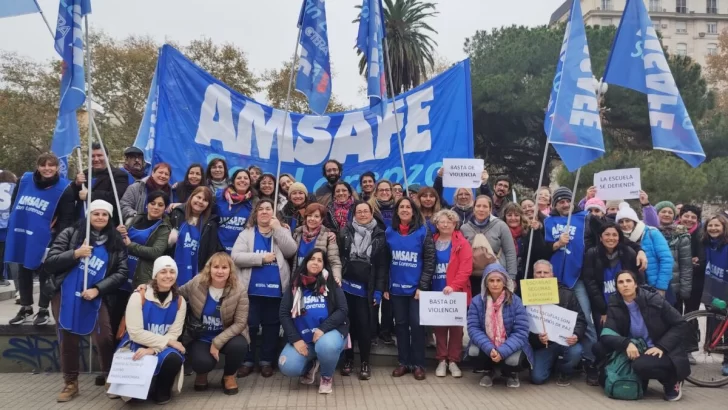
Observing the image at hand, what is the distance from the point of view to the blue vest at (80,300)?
191 inches

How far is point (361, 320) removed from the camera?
5.56 metres

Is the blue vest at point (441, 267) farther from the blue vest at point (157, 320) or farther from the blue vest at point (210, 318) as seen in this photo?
the blue vest at point (157, 320)

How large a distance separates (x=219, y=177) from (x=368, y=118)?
304 cm

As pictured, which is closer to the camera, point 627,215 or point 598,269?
point 598,269

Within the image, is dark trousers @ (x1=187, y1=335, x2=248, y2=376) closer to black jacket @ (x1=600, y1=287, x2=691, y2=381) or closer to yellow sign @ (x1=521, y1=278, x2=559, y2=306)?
yellow sign @ (x1=521, y1=278, x2=559, y2=306)

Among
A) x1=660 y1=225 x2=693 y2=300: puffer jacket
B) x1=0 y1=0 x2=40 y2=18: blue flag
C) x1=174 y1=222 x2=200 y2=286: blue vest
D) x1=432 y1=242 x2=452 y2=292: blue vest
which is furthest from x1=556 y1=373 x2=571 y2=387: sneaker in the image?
x1=0 y1=0 x2=40 y2=18: blue flag

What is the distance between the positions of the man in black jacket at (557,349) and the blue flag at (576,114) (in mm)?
1231

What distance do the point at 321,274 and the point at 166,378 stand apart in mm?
1656

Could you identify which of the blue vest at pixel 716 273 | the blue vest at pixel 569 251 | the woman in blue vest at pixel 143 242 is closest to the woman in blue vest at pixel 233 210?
the woman in blue vest at pixel 143 242

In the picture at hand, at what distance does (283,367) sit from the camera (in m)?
5.10

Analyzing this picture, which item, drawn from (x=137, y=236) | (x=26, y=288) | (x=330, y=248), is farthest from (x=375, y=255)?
(x=26, y=288)

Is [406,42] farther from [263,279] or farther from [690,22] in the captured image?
[690,22]

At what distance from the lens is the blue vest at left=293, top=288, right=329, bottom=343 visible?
525 centimetres

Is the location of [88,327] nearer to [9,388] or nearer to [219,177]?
[9,388]
